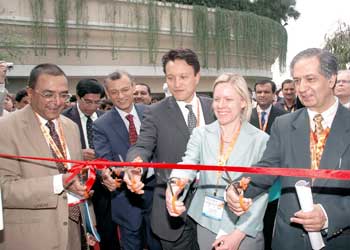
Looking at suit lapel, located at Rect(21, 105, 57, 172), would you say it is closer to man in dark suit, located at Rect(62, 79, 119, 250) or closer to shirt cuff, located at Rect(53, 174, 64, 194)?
shirt cuff, located at Rect(53, 174, 64, 194)

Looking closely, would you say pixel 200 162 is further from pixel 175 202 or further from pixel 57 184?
pixel 57 184

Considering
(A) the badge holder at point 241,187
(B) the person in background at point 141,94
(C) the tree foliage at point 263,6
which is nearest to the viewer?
(A) the badge holder at point 241,187

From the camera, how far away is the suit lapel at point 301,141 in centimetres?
233

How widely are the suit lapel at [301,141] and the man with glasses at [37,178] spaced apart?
1333 mm

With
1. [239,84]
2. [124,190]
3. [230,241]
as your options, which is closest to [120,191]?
[124,190]

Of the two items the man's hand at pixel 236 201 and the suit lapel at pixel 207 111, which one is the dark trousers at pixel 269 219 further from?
the man's hand at pixel 236 201

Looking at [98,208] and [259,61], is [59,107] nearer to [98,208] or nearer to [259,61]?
[98,208]

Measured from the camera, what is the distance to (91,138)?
4.58m

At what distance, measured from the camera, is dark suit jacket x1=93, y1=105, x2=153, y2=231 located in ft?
12.2

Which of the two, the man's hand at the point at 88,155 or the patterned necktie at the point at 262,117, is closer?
the man's hand at the point at 88,155

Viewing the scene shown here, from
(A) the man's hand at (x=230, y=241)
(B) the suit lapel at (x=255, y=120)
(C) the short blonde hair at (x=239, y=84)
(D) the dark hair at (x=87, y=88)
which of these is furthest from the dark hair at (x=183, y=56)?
(B) the suit lapel at (x=255, y=120)

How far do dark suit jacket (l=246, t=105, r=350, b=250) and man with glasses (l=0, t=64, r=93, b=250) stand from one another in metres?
1.24

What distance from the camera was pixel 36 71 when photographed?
2.84 m

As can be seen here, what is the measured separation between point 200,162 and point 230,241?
1.79ft
